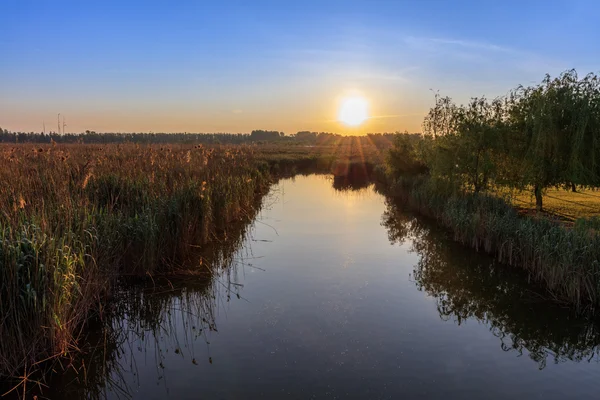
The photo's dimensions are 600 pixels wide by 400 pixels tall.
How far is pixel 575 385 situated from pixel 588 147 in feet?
43.3

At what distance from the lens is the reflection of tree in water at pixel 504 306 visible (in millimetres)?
8117

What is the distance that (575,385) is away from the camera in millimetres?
6781

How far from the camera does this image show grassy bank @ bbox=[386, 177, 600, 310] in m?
9.37

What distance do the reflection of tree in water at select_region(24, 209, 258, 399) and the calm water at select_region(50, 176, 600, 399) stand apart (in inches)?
1.3

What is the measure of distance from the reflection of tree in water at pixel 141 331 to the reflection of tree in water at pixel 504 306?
19.5 ft

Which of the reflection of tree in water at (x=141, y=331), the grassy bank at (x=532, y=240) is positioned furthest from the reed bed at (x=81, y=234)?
the grassy bank at (x=532, y=240)

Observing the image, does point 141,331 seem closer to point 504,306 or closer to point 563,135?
point 504,306

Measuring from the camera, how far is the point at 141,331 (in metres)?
8.04

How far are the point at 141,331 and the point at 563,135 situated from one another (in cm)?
1807

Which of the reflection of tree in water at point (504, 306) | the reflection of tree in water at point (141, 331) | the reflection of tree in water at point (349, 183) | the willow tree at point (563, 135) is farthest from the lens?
the reflection of tree in water at point (349, 183)

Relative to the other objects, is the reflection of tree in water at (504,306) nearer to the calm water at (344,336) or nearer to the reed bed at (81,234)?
the calm water at (344,336)

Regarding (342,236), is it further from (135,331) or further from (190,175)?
(135,331)

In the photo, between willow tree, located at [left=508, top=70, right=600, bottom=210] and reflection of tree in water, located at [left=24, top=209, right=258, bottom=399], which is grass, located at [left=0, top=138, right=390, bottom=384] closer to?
reflection of tree in water, located at [left=24, top=209, right=258, bottom=399]

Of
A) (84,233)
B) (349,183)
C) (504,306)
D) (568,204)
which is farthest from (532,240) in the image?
(349,183)
